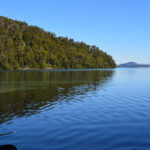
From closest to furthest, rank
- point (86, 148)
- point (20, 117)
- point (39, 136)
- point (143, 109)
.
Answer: point (86, 148)
point (39, 136)
point (20, 117)
point (143, 109)

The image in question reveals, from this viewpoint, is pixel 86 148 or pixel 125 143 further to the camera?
pixel 125 143

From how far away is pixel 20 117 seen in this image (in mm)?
18719

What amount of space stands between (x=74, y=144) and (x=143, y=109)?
12933 mm

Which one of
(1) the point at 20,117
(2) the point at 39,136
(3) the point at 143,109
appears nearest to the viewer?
(2) the point at 39,136

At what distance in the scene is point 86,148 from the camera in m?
11.9

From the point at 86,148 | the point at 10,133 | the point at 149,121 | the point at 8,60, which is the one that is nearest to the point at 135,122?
the point at 149,121

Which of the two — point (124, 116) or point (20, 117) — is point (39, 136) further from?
point (124, 116)

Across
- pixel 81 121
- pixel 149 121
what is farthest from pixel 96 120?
pixel 149 121

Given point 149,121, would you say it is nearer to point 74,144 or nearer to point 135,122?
point 135,122

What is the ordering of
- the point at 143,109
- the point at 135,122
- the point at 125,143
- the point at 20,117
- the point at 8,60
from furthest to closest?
the point at 8,60 < the point at 143,109 < the point at 20,117 < the point at 135,122 < the point at 125,143

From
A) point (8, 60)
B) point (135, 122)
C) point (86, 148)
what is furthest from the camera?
point (8, 60)

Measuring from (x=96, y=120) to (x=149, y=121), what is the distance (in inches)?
190

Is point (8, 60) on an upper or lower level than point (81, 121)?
upper

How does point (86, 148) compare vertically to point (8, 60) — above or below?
below
